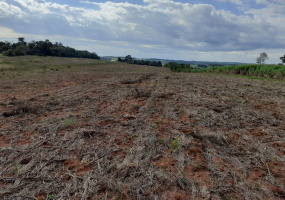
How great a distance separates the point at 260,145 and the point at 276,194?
5.50 feet

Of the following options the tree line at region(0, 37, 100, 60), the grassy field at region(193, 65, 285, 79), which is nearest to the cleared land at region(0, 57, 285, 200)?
the grassy field at region(193, 65, 285, 79)

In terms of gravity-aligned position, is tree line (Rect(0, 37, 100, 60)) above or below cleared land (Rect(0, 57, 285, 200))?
above

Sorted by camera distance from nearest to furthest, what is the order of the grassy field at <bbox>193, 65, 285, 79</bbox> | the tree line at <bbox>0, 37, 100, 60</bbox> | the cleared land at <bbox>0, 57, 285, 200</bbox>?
1. the cleared land at <bbox>0, 57, 285, 200</bbox>
2. the grassy field at <bbox>193, 65, 285, 79</bbox>
3. the tree line at <bbox>0, 37, 100, 60</bbox>

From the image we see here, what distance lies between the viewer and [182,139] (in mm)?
4570

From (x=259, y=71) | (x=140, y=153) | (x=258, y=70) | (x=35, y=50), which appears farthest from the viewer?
(x=35, y=50)

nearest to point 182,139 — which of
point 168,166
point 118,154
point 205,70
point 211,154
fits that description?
point 211,154

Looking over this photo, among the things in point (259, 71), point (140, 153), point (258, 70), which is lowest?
point (140, 153)

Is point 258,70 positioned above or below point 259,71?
above

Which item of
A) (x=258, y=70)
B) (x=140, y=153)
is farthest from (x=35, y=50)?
(x=140, y=153)

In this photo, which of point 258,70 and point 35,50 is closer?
point 258,70

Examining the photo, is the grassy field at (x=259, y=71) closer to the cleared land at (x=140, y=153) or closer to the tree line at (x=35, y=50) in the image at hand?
the cleared land at (x=140, y=153)

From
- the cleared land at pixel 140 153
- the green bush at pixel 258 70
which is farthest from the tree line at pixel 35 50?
the cleared land at pixel 140 153

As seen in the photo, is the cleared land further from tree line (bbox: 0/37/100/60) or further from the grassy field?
tree line (bbox: 0/37/100/60)

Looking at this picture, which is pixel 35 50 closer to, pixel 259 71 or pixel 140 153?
pixel 259 71
